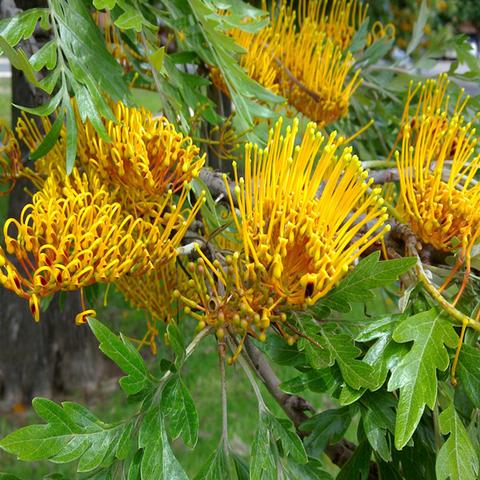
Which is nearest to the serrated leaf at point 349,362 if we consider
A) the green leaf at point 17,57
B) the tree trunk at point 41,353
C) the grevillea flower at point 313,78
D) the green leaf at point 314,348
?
the green leaf at point 314,348

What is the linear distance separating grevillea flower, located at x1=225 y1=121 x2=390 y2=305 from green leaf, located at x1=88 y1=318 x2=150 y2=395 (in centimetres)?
13

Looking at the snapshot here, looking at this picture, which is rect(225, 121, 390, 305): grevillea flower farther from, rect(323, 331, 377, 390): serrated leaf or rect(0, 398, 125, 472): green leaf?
rect(0, 398, 125, 472): green leaf

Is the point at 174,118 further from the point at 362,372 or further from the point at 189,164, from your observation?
the point at 362,372

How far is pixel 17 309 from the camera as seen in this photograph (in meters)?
2.36

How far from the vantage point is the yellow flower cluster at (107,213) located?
0.59 metres

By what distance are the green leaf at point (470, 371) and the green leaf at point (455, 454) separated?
0.03m

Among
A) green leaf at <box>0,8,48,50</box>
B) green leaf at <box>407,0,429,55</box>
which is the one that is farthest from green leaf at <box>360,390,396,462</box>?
green leaf at <box>407,0,429,55</box>

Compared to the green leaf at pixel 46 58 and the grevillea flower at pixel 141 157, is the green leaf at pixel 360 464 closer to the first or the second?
the grevillea flower at pixel 141 157

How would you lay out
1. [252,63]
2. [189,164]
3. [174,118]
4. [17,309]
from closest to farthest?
[189,164] → [174,118] → [252,63] → [17,309]

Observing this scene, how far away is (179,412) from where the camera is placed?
63 centimetres

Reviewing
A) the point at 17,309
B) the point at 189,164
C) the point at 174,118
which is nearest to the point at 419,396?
the point at 189,164

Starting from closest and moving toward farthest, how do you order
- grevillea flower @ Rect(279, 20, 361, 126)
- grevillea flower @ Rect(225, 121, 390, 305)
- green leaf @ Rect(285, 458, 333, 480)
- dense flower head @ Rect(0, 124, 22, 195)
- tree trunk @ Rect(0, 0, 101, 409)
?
grevillea flower @ Rect(225, 121, 390, 305)
green leaf @ Rect(285, 458, 333, 480)
dense flower head @ Rect(0, 124, 22, 195)
grevillea flower @ Rect(279, 20, 361, 126)
tree trunk @ Rect(0, 0, 101, 409)

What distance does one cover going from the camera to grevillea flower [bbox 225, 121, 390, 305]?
58cm

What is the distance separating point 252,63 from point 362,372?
575 mm
